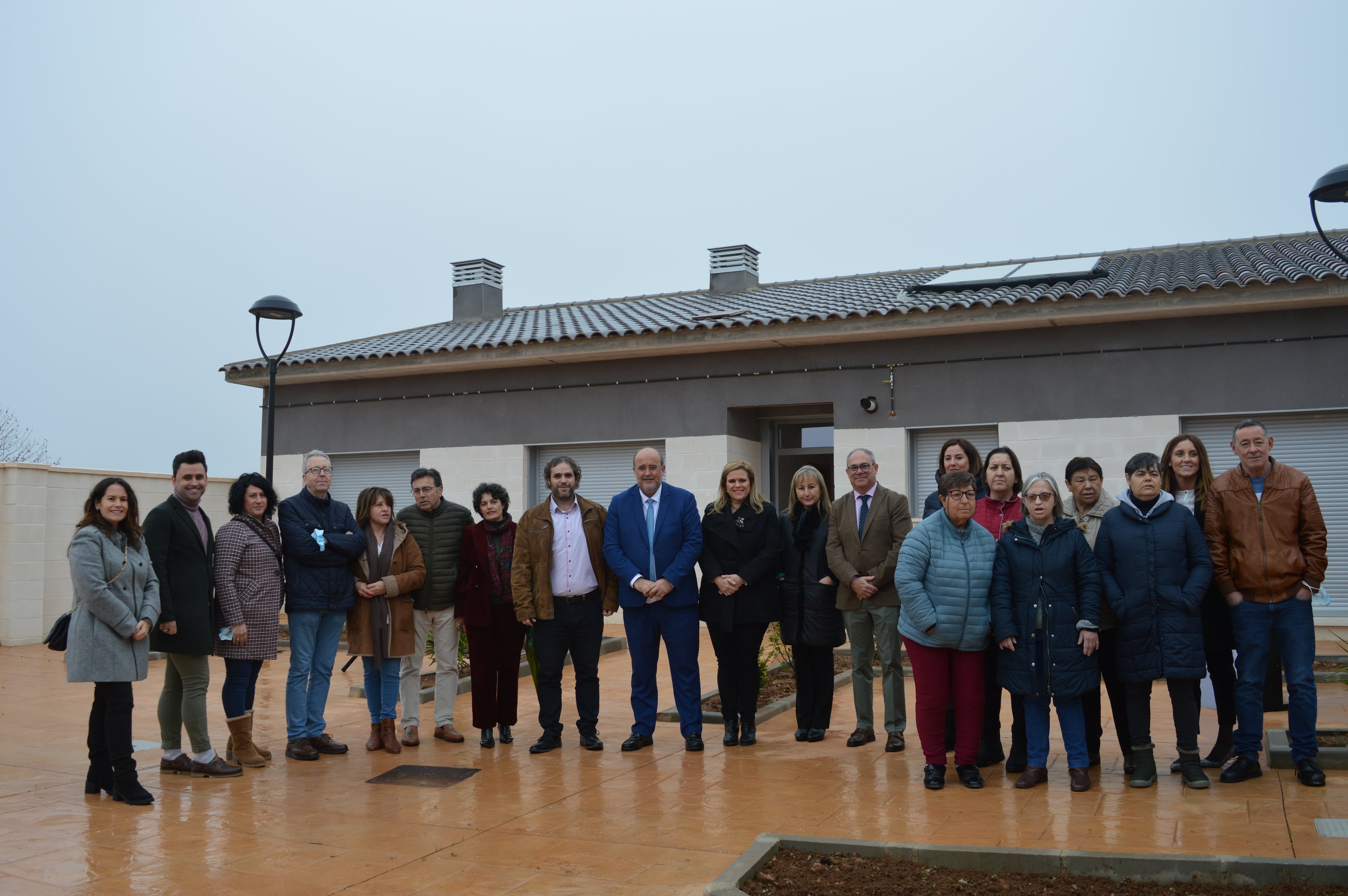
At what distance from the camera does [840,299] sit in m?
15.9

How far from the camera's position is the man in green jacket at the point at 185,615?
249 inches

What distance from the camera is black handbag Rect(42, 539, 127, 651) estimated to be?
5.88m

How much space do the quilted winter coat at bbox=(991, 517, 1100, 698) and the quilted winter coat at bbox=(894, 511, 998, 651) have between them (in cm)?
12

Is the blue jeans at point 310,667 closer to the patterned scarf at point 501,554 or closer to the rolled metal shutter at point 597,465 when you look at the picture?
the patterned scarf at point 501,554

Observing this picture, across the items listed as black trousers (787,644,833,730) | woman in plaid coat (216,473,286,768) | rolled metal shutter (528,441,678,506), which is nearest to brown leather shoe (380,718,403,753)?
woman in plaid coat (216,473,286,768)

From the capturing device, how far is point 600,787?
6.21 m

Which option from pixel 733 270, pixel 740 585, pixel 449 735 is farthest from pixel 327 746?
pixel 733 270

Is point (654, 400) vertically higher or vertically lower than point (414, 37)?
lower

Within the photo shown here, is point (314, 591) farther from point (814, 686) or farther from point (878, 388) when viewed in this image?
point (878, 388)

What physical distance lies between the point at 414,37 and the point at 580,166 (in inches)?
307

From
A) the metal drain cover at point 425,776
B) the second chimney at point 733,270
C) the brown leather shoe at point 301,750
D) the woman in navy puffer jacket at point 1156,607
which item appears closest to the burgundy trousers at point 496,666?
the metal drain cover at point 425,776

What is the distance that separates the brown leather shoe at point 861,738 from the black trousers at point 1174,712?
189 cm

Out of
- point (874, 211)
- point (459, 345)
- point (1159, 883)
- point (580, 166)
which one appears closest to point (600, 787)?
point (1159, 883)

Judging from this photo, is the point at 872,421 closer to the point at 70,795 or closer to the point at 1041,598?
the point at 1041,598
